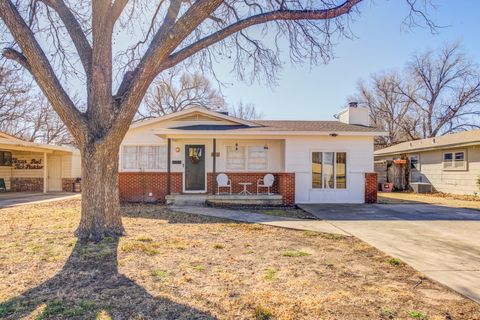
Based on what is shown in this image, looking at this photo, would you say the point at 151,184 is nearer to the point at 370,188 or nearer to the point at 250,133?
the point at 250,133

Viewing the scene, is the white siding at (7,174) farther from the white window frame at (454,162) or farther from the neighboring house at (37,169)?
the white window frame at (454,162)

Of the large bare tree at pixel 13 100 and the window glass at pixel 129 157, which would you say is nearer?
the window glass at pixel 129 157

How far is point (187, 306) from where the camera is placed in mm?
3291

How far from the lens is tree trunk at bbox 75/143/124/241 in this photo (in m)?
6.12

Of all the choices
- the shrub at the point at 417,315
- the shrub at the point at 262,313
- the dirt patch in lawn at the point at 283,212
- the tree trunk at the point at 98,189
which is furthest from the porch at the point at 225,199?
the shrub at the point at 417,315

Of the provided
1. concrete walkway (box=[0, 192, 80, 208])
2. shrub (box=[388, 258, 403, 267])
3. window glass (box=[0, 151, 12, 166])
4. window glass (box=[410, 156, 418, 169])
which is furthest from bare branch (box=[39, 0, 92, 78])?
window glass (box=[410, 156, 418, 169])

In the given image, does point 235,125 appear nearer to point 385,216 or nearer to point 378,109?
point 385,216

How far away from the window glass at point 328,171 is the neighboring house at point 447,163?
782cm

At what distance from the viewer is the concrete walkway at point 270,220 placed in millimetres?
7582

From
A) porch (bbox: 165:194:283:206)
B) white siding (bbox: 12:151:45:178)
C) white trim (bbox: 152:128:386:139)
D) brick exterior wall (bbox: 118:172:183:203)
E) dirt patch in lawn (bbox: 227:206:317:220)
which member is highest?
white trim (bbox: 152:128:386:139)

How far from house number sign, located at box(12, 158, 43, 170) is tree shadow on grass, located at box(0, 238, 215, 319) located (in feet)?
59.9

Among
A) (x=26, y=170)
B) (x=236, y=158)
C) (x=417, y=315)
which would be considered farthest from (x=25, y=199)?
(x=417, y=315)

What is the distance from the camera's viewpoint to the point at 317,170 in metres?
12.5

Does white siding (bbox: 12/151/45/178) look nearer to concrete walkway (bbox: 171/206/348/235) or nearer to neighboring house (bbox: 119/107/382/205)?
neighboring house (bbox: 119/107/382/205)
